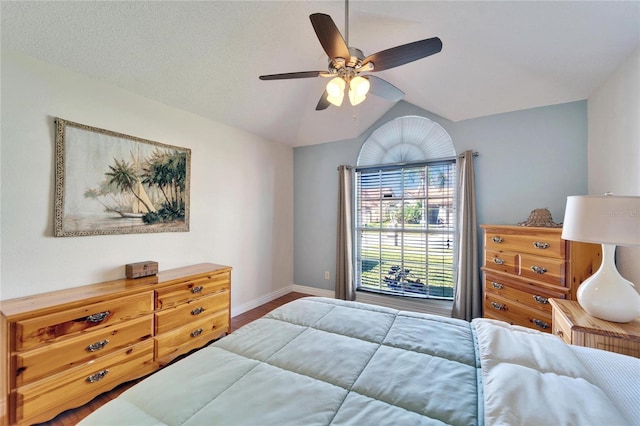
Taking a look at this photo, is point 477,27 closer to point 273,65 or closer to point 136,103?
point 273,65

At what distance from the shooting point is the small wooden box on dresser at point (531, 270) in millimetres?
2062

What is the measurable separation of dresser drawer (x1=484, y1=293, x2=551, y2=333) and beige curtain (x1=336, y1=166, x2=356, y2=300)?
169 cm

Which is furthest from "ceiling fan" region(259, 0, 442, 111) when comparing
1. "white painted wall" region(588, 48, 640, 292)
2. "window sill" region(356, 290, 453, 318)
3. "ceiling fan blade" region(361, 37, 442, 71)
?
"window sill" region(356, 290, 453, 318)

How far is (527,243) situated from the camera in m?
2.30

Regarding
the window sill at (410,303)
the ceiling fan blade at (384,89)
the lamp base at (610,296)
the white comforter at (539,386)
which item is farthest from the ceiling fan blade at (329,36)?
the window sill at (410,303)

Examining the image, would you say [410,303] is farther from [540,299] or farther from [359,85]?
[359,85]

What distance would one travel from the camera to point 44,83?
74.5 inches

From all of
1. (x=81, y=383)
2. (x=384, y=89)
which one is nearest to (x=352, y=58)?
(x=384, y=89)

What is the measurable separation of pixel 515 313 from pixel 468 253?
795 millimetres

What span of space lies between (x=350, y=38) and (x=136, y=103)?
2.08 m

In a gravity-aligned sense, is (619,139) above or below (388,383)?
above

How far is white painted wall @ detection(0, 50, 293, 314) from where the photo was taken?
1.78 meters

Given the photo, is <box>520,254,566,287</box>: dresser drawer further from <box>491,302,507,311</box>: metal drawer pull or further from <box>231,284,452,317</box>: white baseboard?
<box>231,284,452,317</box>: white baseboard

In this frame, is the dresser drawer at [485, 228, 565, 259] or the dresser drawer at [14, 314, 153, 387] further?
the dresser drawer at [485, 228, 565, 259]
